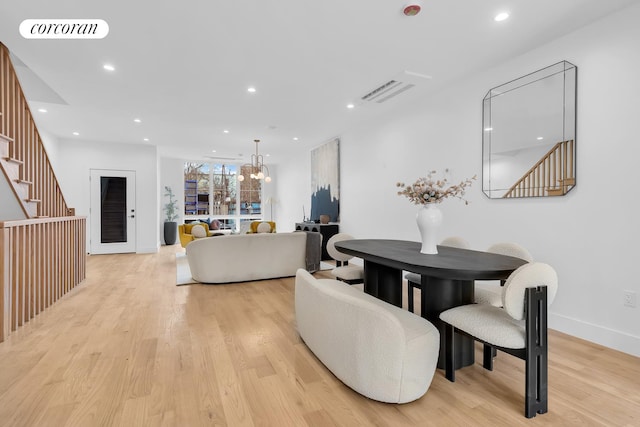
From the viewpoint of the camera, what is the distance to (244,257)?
441 centimetres

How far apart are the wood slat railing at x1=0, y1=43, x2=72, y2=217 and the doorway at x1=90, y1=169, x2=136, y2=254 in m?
3.51

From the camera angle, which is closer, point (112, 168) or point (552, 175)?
point (552, 175)

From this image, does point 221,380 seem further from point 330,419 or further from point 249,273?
point 249,273

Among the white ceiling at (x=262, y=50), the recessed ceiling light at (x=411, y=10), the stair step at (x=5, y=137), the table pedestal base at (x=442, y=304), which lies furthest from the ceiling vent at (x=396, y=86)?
the stair step at (x=5, y=137)

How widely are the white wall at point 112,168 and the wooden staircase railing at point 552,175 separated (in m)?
7.66

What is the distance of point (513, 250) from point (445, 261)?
33.2 inches

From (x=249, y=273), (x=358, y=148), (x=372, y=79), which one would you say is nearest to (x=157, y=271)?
(x=249, y=273)

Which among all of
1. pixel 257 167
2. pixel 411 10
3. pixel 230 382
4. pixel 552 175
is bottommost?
pixel 230 382

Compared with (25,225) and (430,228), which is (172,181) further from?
(430,228)

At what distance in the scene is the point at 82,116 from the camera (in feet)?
16.9

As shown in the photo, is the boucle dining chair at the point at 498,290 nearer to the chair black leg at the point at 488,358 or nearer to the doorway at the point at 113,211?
the chair black leg at the point at 488,358

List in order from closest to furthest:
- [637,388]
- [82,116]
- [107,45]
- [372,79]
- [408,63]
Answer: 1. [637,388]
2. [107,45]
3. [408,63]
4. [372,79]
5. [82,116]

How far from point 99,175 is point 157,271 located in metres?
3.59

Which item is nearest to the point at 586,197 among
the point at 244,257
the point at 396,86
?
the point at 396,86
